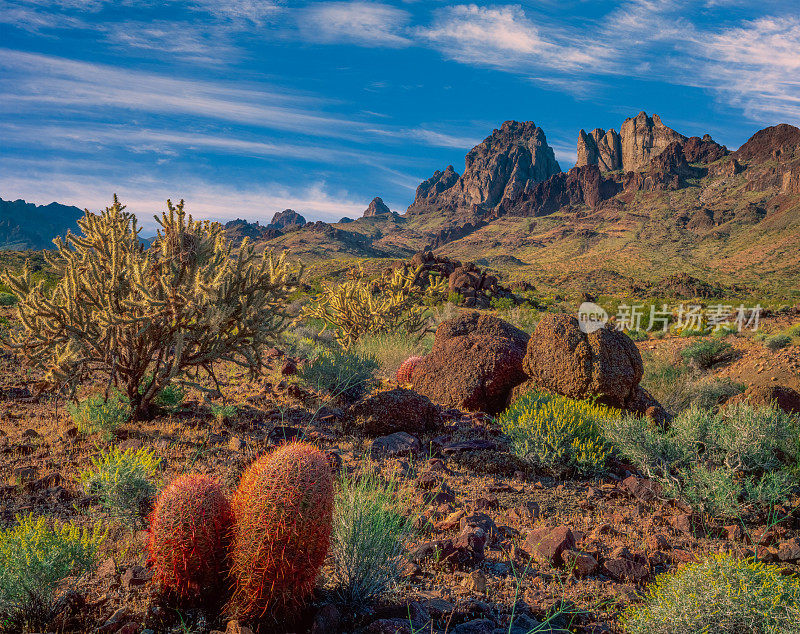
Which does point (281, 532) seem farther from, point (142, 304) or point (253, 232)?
point (253, 232)

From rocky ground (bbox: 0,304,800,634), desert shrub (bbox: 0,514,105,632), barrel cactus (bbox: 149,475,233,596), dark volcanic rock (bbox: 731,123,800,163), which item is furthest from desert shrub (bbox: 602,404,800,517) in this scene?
dark volcanic rock (bbox: 731,123,800,163)

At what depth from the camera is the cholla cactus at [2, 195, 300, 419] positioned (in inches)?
243

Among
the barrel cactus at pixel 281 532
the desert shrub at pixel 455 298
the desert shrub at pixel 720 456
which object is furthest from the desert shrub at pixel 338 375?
the desert shrub at pixel 455 298

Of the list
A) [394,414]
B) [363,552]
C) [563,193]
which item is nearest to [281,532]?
[363,552]

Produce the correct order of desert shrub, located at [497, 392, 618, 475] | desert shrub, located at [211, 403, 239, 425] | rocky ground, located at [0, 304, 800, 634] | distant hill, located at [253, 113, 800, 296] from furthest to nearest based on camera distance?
distant hill, located at [253, 113, 800, 296], desert shrub, located at [211, 403, 239, 425], desert shrub, located at [497, 392, 618, 475], rocky ground, located at [0, 304, 800, 634]

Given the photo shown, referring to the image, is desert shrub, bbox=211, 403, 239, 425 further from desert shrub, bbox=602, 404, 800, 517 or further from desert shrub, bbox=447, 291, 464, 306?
desert shrub, bbox=447, 291, 464, 306

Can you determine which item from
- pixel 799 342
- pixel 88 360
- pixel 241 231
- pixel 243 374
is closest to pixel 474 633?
pixel 88 360

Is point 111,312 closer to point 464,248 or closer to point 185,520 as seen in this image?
point 185,520

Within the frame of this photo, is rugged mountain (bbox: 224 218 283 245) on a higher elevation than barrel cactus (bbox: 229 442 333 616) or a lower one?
higher

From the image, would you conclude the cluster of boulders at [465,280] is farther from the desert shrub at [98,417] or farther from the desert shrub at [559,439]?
the desert shrub at [98,417]

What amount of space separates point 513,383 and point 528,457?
8.95 ft

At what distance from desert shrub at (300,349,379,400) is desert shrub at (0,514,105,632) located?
17.5 feet

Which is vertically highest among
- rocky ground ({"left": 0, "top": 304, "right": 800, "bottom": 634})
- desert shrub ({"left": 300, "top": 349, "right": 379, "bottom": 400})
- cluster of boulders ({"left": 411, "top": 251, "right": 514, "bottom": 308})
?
cluster of boulders ({"left": 411, "top": 251, "right": 514, "bottom": 308})

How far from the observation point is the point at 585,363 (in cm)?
730
